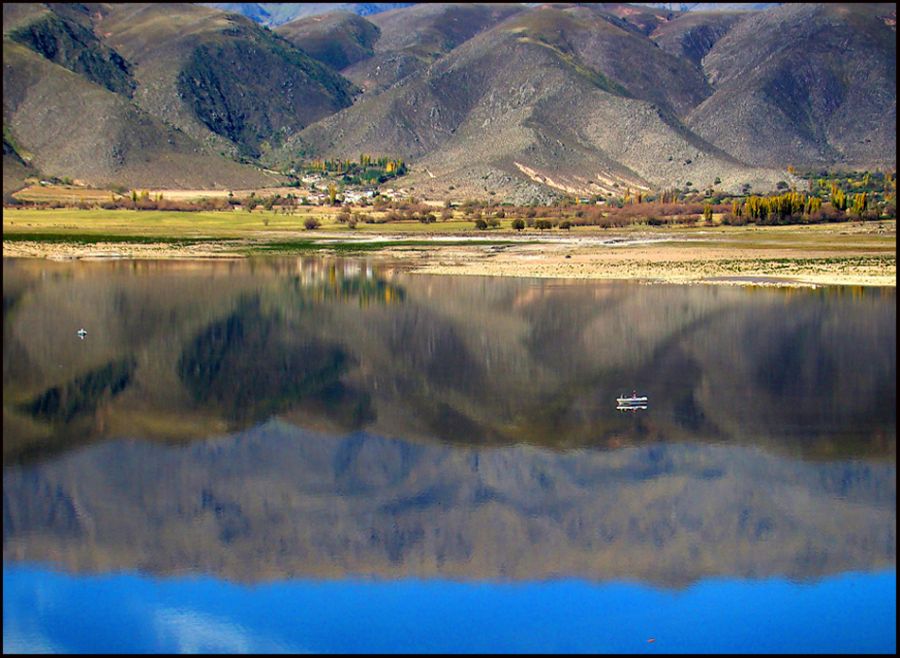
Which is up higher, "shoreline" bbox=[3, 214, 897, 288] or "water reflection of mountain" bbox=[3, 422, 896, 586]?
"water reflection of mountain" bbox=[3, 422, 896, 586]

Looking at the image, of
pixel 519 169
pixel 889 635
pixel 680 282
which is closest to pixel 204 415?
pixel 889 635

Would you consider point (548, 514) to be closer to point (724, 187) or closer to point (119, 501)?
point (119, 501)

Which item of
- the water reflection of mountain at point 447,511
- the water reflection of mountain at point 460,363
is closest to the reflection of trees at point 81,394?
the water reflection of mountain at point 460,363

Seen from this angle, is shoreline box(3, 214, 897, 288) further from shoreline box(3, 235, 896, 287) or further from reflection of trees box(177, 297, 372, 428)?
reflection of trees box(177, 297, 372, 428)

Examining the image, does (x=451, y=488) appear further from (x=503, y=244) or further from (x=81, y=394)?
(x=503, y=244)

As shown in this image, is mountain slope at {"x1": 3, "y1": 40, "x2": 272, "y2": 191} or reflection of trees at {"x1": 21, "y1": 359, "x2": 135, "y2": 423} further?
mountain slope at {"x1": 3, "y1": 40, "x2": 272, "y2": 191}

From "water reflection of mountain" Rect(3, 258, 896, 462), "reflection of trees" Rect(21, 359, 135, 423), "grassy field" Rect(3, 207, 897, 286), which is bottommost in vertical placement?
"grassy field" Rect(3, 207, 897, 286)

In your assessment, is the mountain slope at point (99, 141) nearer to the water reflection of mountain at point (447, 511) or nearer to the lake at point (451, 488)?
the lake at point (451, 488)

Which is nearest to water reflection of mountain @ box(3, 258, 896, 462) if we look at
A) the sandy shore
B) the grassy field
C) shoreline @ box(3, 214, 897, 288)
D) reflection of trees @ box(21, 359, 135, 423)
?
reflection of trees @ box(21, 359, 135, 423)
